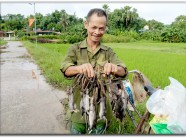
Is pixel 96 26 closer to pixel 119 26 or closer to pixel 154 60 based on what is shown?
pixel 119 26

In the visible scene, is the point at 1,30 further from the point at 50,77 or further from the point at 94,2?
the point at 94,2

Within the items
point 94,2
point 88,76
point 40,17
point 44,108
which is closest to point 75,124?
point 88,76

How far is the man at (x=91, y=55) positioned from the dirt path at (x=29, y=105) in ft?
3.90

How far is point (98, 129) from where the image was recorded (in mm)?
1930

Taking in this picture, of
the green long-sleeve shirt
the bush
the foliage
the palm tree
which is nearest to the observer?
the green long-sleeve shirt

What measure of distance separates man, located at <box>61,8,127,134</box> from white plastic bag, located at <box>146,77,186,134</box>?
26 cm

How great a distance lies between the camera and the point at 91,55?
1872 millimetres

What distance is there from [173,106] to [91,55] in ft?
1.57

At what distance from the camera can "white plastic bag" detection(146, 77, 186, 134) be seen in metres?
1.91

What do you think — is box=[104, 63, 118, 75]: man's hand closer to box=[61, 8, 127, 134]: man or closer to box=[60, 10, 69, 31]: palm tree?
box=[61, 8, 127, 134]: man

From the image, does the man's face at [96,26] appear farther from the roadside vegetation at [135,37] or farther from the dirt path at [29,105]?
the roadside vegetation at [135,37]

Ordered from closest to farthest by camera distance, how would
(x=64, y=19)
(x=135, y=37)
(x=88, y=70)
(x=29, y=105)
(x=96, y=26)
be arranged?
(x=88, y=70), (x=96, y=26), (x=29, y=105), (x=64, y=19), (x=135, y=37)

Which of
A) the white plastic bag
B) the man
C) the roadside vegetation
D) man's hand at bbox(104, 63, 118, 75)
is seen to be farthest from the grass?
man's hand at bbox(104, 63, 118, 75)

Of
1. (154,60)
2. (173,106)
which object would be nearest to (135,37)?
(154,60)
